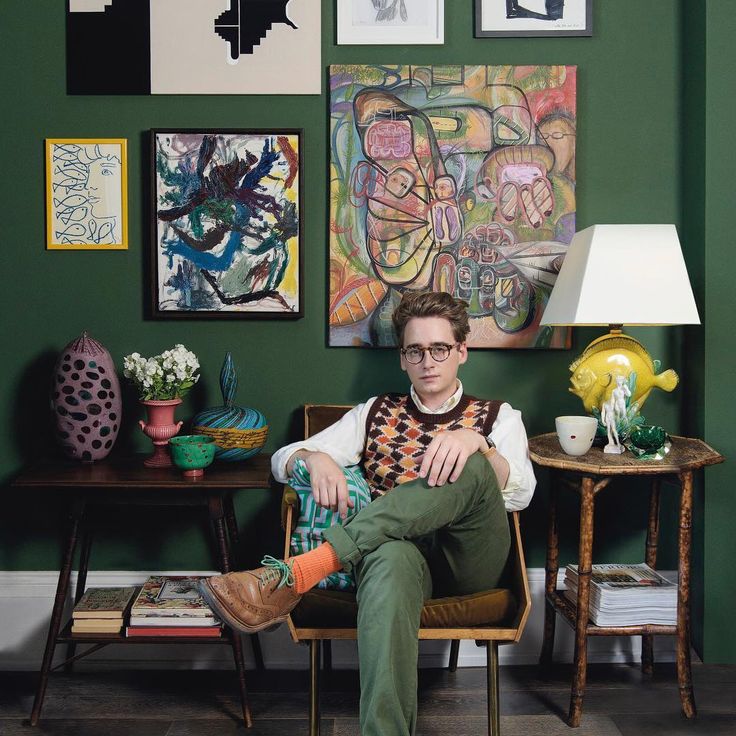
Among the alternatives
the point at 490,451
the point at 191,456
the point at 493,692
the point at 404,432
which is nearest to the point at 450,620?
the point at 493,692

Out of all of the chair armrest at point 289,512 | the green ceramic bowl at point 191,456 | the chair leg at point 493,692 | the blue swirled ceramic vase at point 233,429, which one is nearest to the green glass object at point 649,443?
the chair leg at point 493,692

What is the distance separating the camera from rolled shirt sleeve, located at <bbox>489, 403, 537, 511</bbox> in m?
2.09

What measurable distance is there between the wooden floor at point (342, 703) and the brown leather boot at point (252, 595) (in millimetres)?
544

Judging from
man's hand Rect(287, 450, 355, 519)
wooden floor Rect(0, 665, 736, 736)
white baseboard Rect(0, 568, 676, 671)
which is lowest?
wooden floor Rect(0, 665, 736, 736)

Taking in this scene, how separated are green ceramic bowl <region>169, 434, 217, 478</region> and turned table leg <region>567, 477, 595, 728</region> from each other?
1.11 metres

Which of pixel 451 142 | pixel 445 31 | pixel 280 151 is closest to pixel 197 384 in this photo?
pixel 280 151

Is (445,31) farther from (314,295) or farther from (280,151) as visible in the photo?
(314,295)

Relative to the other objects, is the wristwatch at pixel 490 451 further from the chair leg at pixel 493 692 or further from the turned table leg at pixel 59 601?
the turned table leg at pixel 59 601

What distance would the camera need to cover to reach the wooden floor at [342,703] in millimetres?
2150

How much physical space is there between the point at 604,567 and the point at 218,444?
4.34 feet

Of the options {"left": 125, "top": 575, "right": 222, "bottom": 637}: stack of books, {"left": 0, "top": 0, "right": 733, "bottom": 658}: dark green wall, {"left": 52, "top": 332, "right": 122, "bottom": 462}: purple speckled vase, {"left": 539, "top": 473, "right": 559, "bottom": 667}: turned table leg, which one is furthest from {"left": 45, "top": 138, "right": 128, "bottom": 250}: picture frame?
{"left": 539, "top": 473, "right": 559, "bottom": 667}: turned table leg

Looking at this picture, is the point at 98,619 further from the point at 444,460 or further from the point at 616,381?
the point at 616,381

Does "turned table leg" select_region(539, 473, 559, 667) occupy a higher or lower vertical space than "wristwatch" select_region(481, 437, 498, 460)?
lower

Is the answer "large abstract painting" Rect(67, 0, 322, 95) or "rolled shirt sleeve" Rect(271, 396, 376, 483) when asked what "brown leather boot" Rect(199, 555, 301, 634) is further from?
"large abstract painting" Rect(67, 0, 322, 95)
